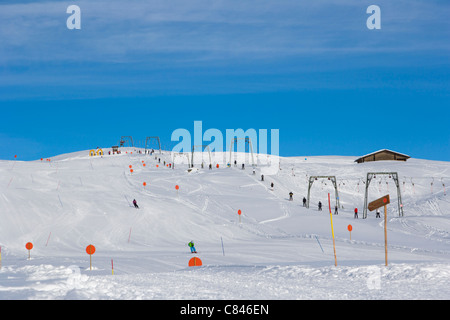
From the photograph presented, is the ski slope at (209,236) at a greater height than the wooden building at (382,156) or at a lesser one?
lesser

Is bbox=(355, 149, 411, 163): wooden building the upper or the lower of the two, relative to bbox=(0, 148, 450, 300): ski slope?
upper

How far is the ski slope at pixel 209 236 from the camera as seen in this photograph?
15.0 meters

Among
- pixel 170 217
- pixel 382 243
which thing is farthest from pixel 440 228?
pixel 170 217

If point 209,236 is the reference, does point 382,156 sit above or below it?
above

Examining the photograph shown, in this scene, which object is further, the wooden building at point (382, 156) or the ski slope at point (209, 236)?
the wooden building at point (382, 156)

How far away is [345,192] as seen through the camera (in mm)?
72688

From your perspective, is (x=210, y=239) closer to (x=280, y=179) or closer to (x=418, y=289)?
(x=418, y=289)

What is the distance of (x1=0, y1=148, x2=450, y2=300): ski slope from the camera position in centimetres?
1503

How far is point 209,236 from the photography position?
39312 millimetres

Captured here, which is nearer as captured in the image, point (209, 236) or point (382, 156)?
point (209, 236)

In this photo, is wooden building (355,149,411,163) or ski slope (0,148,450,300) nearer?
ski slope (0,148,450,300)
